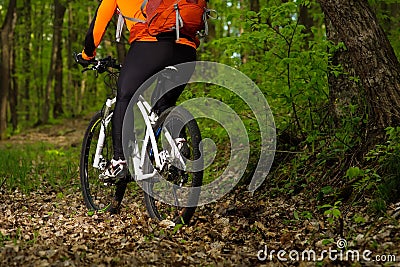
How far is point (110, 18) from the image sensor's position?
5480mm

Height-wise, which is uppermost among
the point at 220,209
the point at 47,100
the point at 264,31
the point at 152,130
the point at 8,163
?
the point at 264,31

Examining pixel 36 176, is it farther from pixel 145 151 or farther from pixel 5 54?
pixel 5 54

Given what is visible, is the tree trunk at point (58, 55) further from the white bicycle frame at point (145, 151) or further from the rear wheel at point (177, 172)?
the rear wheel at point (177, 172)

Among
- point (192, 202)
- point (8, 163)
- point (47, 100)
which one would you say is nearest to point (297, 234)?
point (192, 202)

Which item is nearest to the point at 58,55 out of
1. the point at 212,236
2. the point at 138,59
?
the point at 138,59

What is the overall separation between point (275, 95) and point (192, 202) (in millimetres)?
2111

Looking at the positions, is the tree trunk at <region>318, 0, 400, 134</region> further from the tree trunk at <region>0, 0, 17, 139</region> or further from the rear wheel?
the tree trunk at <region>0, 0, 17, 139</region>

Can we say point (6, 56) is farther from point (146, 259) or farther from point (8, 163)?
point (146, 259)

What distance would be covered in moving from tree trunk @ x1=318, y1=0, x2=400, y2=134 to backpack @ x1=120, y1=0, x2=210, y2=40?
1237 millimetres

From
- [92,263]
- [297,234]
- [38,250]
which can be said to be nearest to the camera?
[92,263]

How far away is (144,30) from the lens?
502 centimetres

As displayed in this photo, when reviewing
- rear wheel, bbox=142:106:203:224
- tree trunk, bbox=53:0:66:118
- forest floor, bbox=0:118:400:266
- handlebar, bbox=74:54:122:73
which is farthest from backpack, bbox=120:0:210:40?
tree trunk, bbox=53:0:66:118

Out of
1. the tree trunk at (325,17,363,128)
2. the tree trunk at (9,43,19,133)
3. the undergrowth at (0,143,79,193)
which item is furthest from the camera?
the tree trunk at (9,43,19,133)

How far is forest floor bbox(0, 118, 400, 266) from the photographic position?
3.66m
